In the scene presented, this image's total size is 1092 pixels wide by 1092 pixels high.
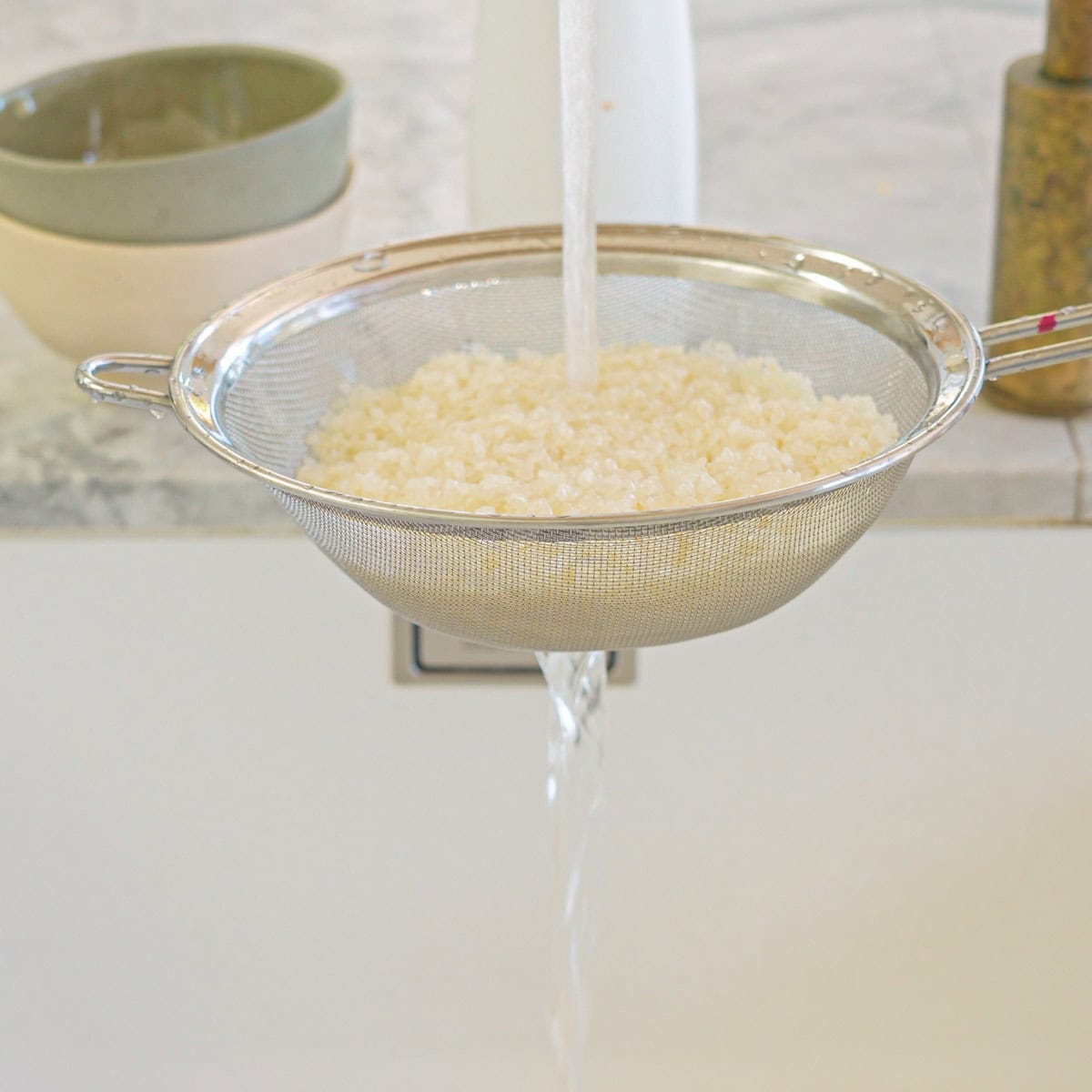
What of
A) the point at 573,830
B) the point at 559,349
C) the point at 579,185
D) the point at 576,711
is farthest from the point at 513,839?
the point at 579,185

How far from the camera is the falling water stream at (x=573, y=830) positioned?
747 millimetres

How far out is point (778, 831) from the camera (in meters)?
0.93

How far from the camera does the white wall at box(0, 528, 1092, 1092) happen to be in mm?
884

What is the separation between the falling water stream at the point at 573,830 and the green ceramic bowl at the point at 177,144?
0.29 m

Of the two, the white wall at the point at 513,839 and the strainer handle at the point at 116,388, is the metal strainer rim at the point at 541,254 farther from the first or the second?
the white wall at the point at 513,839

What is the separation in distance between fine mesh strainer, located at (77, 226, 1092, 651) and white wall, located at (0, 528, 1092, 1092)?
219mm

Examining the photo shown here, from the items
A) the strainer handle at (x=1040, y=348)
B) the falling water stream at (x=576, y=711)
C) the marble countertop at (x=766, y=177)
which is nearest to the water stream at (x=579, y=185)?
the falling water stream at (x=576, y=711)

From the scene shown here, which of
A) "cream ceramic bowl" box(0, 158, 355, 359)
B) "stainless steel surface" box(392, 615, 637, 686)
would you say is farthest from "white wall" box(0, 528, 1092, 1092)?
"cream ceramic bowl" box(0, 158, 355, 359)

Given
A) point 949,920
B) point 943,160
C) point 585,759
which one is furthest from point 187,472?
point 943,160

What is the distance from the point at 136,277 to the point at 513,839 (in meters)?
0.38

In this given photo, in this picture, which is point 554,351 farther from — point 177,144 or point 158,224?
point 177,144

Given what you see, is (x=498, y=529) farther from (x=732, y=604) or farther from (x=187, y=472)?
(x=187, y=472)

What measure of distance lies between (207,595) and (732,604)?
400mm

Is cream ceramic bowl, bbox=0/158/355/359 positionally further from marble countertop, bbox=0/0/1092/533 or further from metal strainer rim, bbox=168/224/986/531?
metal strainer rim, bbox=168/224/986/531
